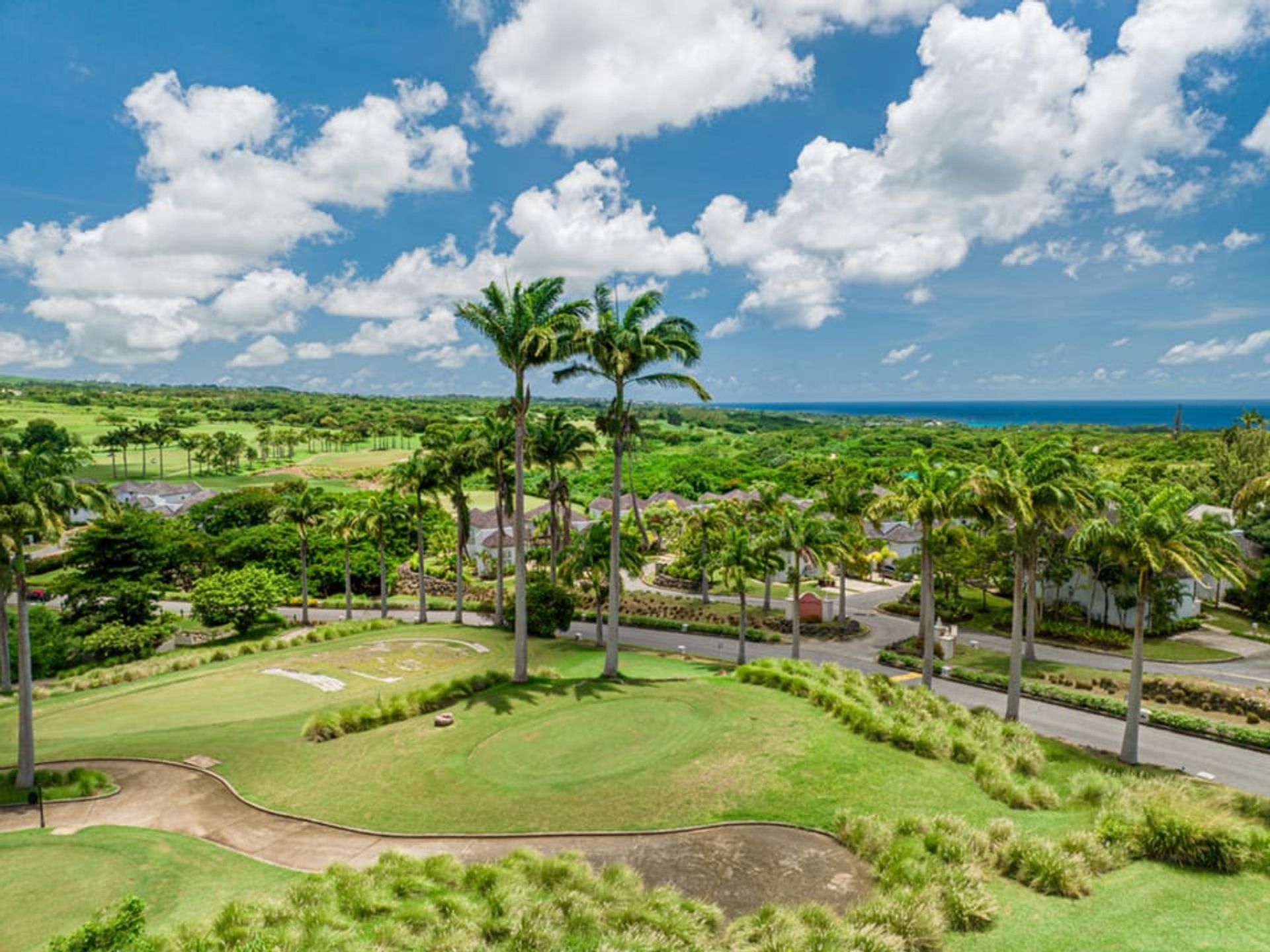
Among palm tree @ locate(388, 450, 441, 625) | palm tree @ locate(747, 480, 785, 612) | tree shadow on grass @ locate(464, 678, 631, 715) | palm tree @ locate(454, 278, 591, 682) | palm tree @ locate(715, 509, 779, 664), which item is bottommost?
tree shadow on grass @ locate(464, 678, 631, 715)

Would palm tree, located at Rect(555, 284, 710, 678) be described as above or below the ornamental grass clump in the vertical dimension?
above

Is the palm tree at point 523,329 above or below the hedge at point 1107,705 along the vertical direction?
above

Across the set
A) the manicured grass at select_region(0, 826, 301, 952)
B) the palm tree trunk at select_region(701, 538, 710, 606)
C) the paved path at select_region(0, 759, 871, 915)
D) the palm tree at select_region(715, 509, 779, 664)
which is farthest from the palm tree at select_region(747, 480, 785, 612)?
A: the manicured grass at select_region(0, 826, 301, 952)

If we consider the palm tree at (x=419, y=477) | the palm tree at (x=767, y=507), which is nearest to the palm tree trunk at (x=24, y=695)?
the palm tree at (x=419, y=477)

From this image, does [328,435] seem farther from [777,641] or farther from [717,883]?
[717,883]

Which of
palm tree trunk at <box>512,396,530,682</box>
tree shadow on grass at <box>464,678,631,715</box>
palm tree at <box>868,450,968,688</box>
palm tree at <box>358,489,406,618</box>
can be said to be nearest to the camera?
tree shadow on grass at <box>464,678,631,715</box>

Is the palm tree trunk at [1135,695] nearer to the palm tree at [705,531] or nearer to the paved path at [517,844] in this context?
the paved path at [517,844]

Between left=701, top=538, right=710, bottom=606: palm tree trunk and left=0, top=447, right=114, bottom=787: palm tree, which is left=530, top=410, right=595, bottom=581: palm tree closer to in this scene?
left=701, top=538, right=710, bottom=606: palm tree trunk
